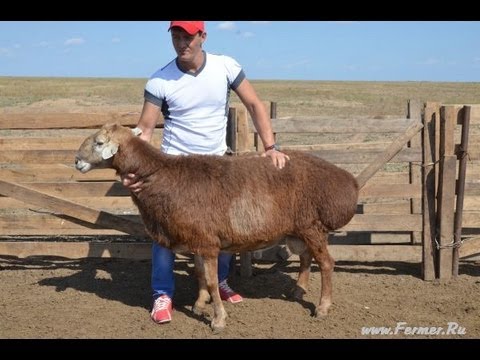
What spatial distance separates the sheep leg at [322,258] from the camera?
232 inches

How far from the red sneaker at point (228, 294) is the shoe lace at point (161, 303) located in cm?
69

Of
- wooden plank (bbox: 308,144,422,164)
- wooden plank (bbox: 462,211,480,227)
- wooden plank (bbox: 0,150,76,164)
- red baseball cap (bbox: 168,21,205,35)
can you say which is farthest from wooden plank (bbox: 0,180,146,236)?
wooden plank (bbox: 462,211,480,227)

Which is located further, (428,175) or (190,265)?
(190,265)

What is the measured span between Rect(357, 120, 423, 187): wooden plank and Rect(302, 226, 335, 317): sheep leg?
135 cm

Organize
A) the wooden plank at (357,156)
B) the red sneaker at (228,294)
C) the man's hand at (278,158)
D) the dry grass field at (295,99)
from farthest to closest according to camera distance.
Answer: the dry grass field at (295,99)
the wooden plank at (357,156)
the red sneaker at (228,294)
the man's hand at (278,158)

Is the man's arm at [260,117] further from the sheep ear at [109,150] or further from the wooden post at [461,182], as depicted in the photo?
the wooden post at [461,182]

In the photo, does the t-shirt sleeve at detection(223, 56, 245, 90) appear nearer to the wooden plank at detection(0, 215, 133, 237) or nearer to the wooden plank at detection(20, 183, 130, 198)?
the wooden plank at detection(20, 183, 130, 198)

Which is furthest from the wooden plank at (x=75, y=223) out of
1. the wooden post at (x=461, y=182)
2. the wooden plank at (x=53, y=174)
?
the wooden plank at (x=53, y=174)

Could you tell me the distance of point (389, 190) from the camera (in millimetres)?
7184

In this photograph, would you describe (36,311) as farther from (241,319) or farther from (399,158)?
(399,158)

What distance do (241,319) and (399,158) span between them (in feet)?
9.18

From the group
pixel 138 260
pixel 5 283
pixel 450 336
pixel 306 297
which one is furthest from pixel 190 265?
pixel 450 336

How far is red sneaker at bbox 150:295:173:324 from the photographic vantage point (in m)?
5.81

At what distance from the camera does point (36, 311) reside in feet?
20.1
